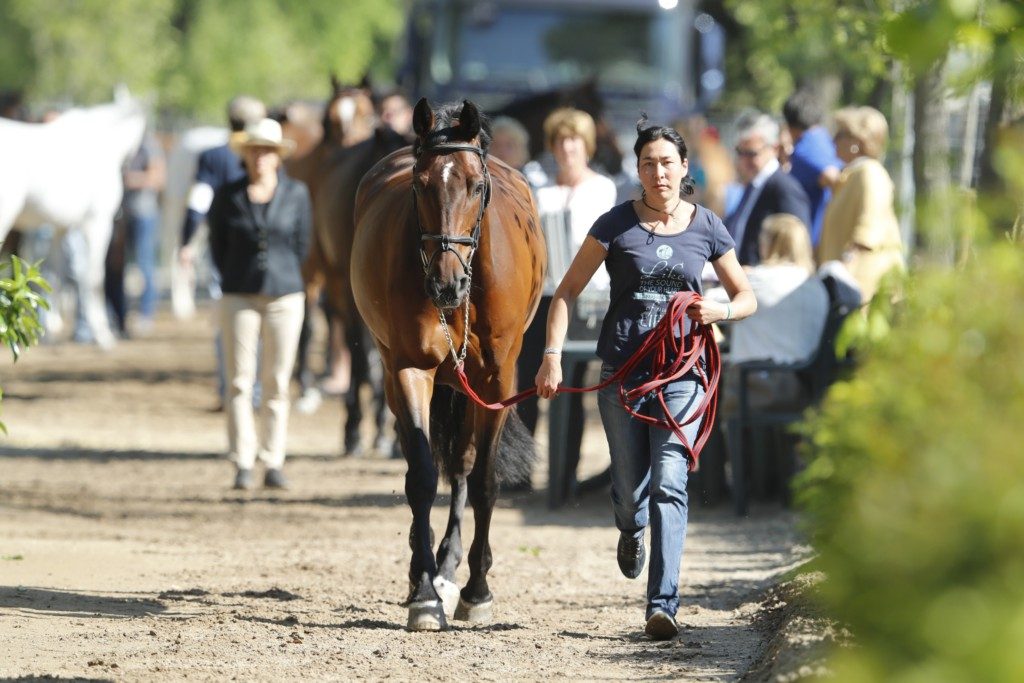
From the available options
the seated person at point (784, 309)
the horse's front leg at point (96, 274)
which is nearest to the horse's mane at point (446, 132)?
the seated person at point (784, 309)

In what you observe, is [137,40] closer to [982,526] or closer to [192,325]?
[192,325]

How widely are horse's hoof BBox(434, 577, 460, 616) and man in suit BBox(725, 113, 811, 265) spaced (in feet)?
13.7

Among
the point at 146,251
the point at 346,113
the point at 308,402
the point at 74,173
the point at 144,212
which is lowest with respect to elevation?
the point at 308,402

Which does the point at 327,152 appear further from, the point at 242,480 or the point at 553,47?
the point at 553,47

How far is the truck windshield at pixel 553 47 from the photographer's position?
740 inches

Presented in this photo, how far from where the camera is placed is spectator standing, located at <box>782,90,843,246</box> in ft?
38.4

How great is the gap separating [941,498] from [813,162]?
8982 millimetres

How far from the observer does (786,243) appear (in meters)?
10.1

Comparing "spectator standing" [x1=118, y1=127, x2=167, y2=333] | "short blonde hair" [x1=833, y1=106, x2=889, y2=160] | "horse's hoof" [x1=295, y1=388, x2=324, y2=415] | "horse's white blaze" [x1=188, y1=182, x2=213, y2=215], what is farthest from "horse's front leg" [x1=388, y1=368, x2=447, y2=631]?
"spectator standing" [x1=118, y1=127, x2=167, y2=333]

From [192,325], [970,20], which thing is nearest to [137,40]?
[192,325]

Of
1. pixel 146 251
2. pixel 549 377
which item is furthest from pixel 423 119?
pixel 146 251

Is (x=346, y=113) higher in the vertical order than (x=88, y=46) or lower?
lower

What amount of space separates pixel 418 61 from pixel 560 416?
10.7 metres

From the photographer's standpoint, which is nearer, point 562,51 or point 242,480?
point 242,480
